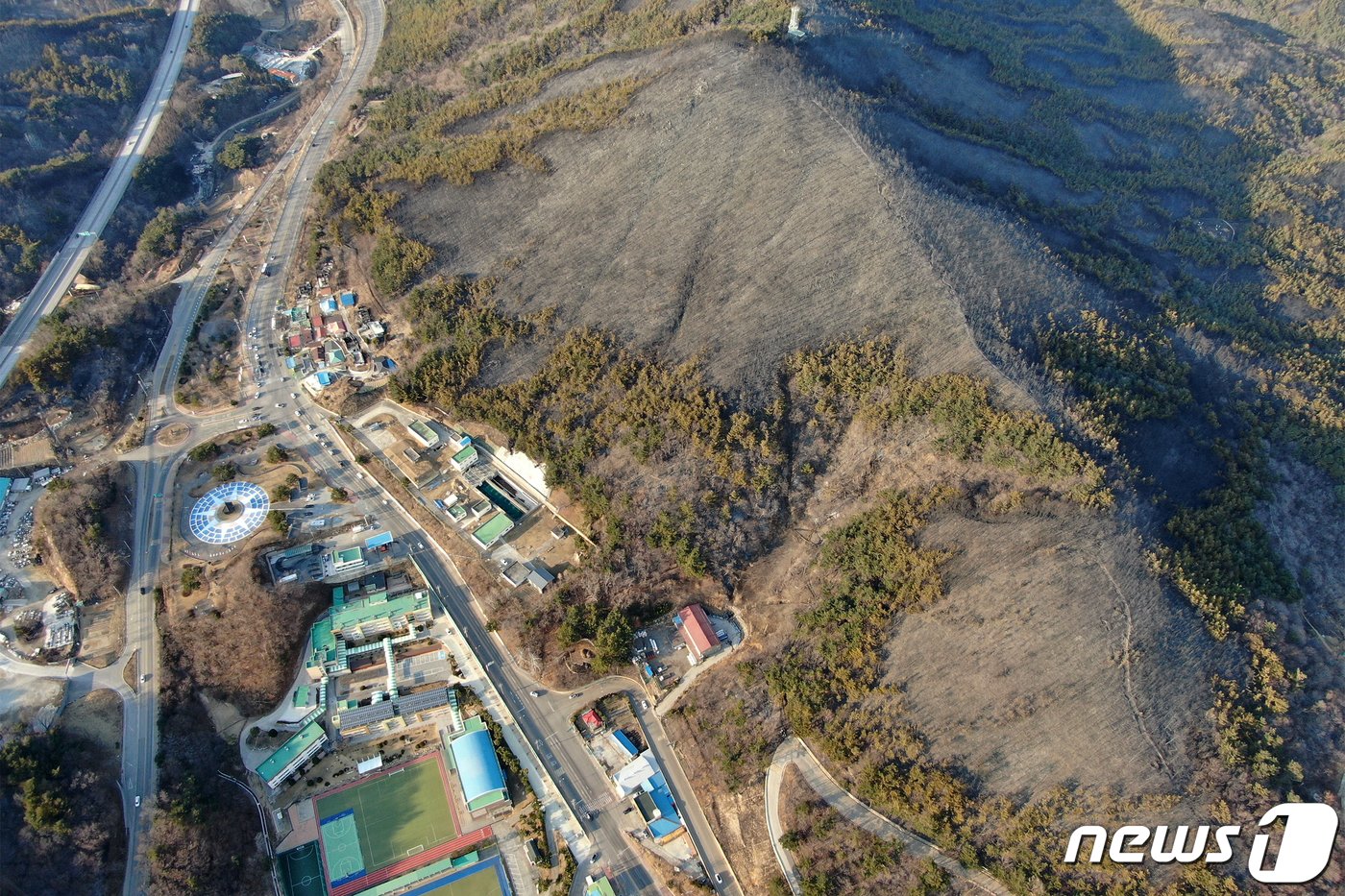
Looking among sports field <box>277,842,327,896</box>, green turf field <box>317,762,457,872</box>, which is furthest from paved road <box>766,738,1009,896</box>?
sports field <box>277,842,327,896</box>

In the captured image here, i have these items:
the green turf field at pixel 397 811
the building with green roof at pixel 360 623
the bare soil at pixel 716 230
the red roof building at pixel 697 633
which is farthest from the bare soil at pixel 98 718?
the red roof building at pixel 697 633

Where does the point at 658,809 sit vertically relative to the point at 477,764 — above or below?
below

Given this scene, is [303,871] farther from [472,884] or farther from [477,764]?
[477,764]

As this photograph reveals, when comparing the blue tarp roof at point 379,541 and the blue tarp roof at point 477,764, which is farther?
the blue tarp roof at point 379,541

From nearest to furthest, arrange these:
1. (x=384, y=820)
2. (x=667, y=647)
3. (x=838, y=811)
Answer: (x=838, y=811) < (x=384, y=820) < (x=667, y=647)
